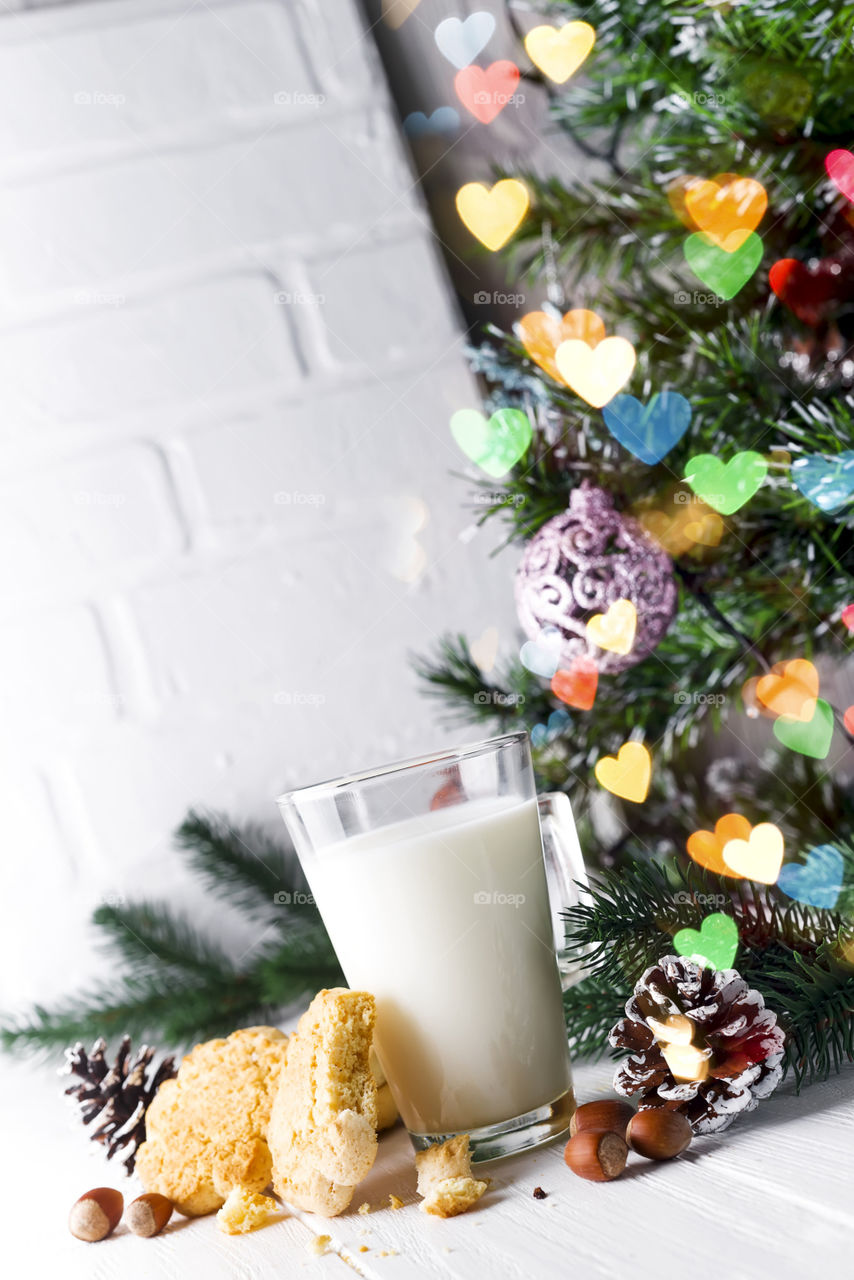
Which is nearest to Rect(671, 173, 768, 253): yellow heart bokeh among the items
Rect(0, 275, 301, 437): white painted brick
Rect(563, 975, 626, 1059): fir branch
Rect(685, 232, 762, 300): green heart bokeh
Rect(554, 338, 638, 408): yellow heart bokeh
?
Rect(685, 232, 762, 300): green heart bokeh

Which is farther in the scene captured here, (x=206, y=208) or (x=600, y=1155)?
(x=206, y=208)

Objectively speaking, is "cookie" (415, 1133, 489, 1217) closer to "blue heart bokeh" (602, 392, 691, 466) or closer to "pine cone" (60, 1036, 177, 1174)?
"pine cone" (60, 1036, 177, 1174)

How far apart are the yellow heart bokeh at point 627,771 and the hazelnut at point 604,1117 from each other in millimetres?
376

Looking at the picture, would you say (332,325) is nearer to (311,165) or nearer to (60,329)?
(311,165)

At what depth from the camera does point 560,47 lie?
0.91 m

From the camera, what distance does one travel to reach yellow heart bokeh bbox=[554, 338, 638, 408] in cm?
75

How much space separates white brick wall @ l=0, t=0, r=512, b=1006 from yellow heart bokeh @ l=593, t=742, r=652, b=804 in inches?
8.3

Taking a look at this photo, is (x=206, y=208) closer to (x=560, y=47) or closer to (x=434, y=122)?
(x=434, y=122)

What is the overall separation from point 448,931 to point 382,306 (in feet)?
2.23

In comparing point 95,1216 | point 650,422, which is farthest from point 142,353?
point 95,1216

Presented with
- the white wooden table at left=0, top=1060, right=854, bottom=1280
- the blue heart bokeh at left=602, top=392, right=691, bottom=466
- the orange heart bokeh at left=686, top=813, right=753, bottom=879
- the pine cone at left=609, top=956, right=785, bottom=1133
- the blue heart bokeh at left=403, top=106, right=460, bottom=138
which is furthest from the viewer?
the blue heart bokeh at left=403, top=106, right=460, bottom=138

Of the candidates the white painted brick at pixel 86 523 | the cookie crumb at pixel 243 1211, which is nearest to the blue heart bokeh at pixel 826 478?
the cookie crumb at pixel 243 1211

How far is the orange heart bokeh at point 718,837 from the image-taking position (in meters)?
0.95

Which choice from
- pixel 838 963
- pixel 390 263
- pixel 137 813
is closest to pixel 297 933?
pixel 137 813
